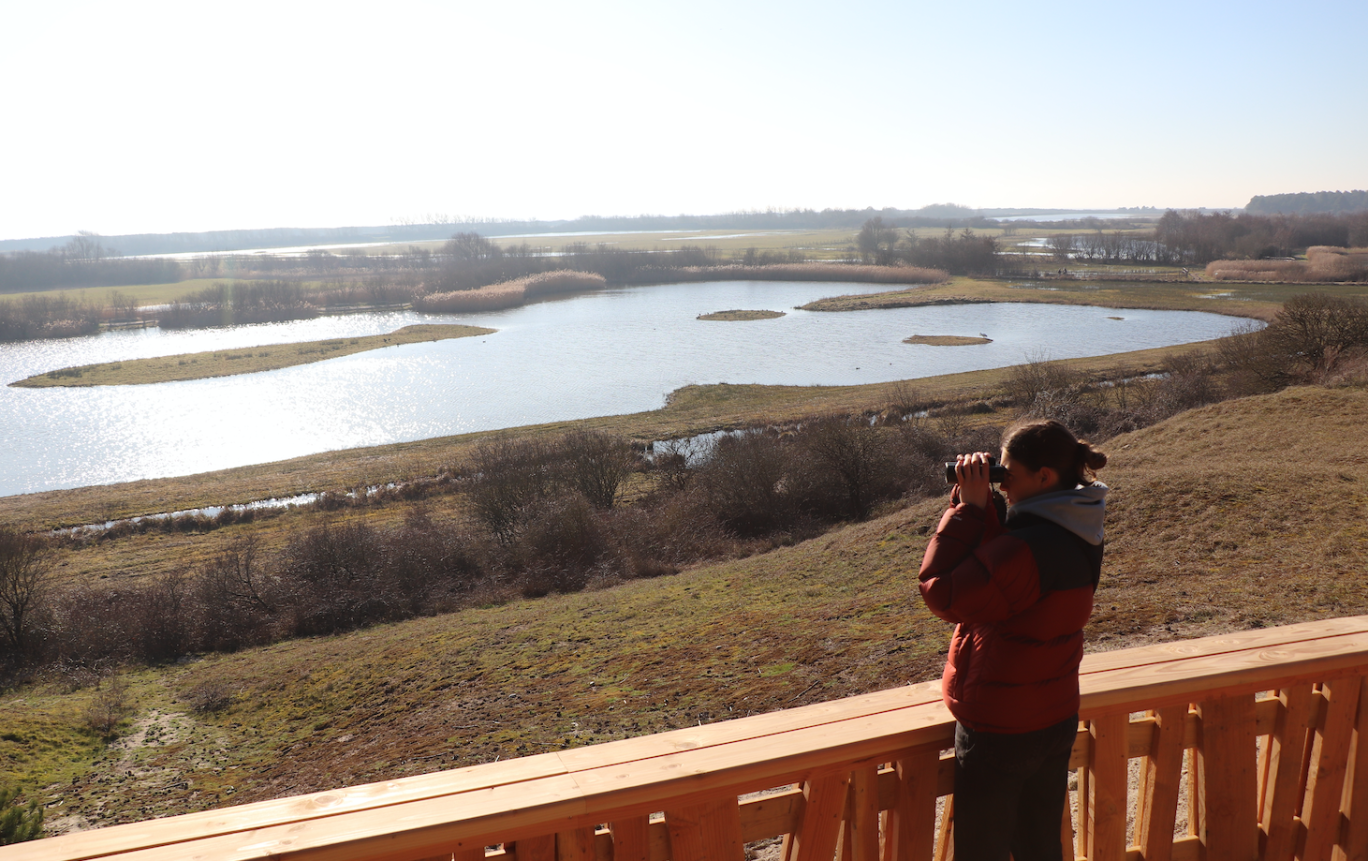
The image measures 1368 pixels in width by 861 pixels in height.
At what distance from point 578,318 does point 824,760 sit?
3554 inches

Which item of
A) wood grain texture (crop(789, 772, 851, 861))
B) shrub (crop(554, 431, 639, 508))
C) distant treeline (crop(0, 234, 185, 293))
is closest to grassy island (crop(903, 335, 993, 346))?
shrub (crop(554, 431, 639, 508))

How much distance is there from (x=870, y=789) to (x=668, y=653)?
827cm

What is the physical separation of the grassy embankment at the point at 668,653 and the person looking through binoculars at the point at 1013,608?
5.17m

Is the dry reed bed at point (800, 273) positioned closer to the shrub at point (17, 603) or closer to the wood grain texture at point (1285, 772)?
the shrub at point (17, 603)

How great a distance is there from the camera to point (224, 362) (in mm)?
69688

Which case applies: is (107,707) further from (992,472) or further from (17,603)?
(992,472)

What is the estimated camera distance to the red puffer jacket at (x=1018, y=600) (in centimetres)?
245

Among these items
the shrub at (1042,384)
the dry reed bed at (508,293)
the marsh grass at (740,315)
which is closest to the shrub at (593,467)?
the shrub at (1042,384)

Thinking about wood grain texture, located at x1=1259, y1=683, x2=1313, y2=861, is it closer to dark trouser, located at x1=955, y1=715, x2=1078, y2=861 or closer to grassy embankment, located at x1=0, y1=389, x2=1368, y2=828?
dark trouser, located at x1=955, y1=715, x2=1078, y2=861

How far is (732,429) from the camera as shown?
39.2 metres

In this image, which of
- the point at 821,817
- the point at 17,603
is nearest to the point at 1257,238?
the point at 17,603

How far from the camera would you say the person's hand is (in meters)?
2.53

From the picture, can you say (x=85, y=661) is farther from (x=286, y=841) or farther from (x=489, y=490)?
(x=286, y=841)

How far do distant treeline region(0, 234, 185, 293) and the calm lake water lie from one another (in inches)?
3580
